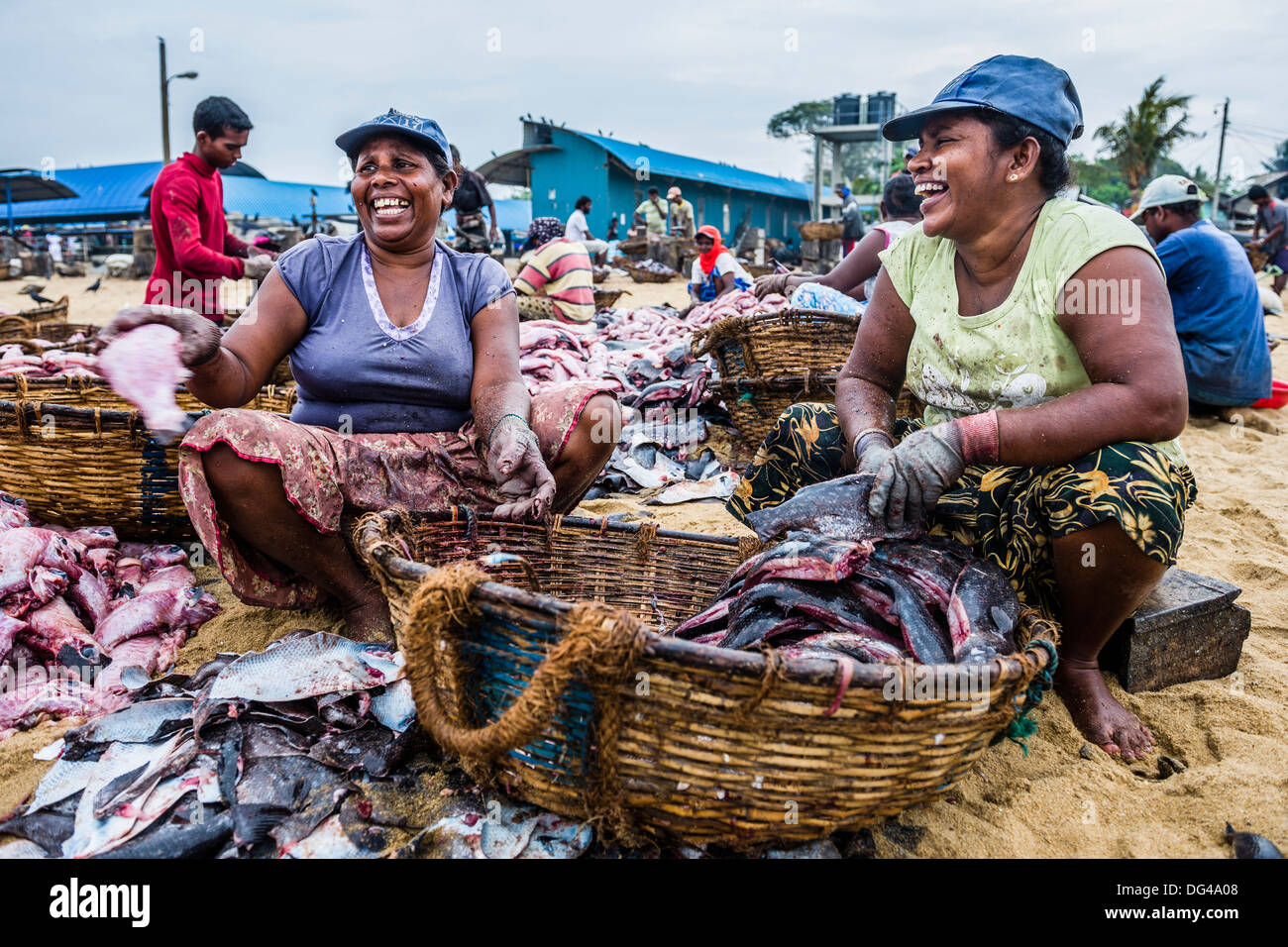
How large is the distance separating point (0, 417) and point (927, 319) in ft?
9.40

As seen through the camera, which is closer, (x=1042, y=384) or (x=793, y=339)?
(x=1042, y=384)

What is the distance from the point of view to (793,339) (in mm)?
4043

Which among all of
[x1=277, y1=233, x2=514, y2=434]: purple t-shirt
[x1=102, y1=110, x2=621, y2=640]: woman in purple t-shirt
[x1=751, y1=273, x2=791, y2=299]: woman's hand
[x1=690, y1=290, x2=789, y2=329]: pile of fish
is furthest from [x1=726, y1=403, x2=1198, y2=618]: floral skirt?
[x1=751, y1=273, x2=791, y2=299]: woman's hand

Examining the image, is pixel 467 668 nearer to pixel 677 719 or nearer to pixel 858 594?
pixel 677 719

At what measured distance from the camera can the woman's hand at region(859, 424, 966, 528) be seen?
1.76m

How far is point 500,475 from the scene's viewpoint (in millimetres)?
2139

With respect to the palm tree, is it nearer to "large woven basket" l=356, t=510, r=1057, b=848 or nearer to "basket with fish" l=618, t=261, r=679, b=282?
"basket with fish" l=618, t=261, r=679, b=282

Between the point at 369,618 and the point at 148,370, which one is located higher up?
the point at 148,370

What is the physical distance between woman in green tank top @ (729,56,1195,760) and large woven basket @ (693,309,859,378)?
1.94m

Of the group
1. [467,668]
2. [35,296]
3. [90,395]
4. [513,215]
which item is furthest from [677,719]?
[513,215]

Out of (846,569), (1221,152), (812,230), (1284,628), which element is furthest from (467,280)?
(1221,152)

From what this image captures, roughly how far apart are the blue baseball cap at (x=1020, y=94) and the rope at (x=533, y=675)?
140cm

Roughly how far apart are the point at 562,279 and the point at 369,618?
4.37 meters

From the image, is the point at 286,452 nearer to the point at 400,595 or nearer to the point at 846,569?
the point at 400,595
